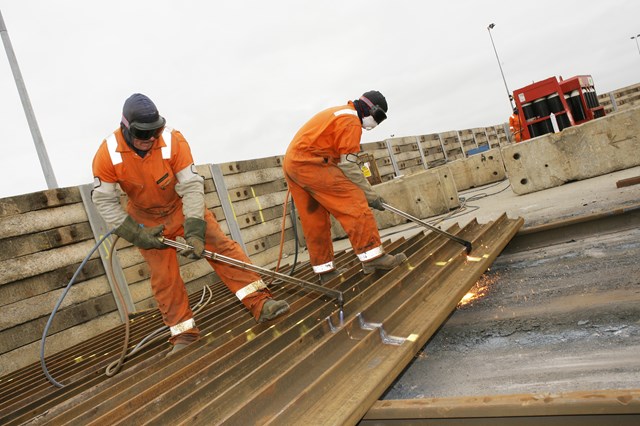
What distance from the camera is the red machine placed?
879 cm

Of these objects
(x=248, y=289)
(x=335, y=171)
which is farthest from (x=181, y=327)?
(x=335, y=171)

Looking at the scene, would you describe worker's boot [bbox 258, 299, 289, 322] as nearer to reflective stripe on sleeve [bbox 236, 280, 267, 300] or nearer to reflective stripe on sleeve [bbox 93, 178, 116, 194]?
Answer: reflective stripe on sleeve [bbox 236, 280, 267, 300]

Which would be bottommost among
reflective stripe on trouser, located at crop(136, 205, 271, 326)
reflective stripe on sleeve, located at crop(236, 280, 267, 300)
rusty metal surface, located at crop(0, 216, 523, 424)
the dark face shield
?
rusty metal surface, located at crop(0, 216, 523, 424)

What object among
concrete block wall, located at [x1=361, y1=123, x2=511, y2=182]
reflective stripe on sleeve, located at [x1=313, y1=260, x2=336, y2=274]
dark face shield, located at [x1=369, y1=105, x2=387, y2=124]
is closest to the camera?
dark face shield, located at [x1=369, y1=105, x2=387, y2=124]

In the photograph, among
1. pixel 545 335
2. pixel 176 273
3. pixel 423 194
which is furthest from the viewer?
pixel 423 194

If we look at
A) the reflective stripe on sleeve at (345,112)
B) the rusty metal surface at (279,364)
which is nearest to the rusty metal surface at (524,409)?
the rusty metal surface at (279,364)

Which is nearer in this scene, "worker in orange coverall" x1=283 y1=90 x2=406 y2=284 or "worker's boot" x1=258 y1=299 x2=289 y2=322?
"worker's boot" x1=258 y1=299 x2=289 y2=322

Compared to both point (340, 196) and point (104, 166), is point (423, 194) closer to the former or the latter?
point (340, 196)

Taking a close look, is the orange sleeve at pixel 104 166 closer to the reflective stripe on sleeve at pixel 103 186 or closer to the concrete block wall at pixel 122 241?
the reflective stripe on sleeve at pixel 103 186

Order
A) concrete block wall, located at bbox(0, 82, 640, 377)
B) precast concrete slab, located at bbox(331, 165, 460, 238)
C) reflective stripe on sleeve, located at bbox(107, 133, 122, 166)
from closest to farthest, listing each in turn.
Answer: reflective stripe on sleeve, located at bbox(107, 133, 122, 166), concrete block wall, located at bbox(0, 82, 640, 377), precast concrete slab, located at bbox(331, 165, 460, 238)

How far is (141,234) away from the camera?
2.98 m

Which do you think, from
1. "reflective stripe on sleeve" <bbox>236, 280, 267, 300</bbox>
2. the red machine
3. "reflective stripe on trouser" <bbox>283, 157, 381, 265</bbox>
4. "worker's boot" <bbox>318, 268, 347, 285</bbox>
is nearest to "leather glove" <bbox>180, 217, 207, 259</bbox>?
"reflective stripe on sleeve" <bbox>236, 280, 267, 300</bbox>

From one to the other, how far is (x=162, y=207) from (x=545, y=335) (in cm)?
261

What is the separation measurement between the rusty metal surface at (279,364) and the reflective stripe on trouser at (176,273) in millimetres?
229
